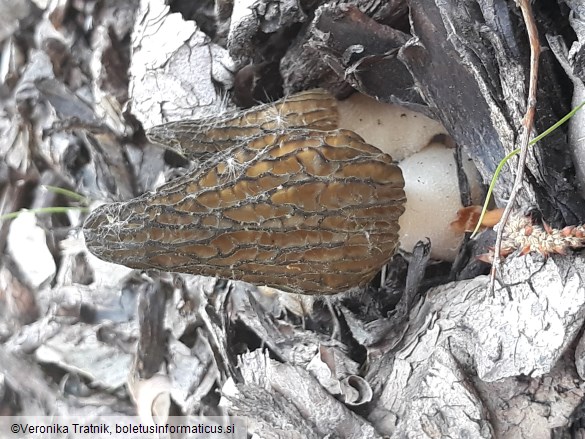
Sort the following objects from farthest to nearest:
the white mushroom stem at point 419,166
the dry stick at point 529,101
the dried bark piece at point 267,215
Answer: the white mushroom stem at point 419,166 < the dried bark piece at point 267,215 < the dry stick at point 529,101

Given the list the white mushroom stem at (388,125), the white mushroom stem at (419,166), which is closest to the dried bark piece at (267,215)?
the white mushroom stem at (419,166)

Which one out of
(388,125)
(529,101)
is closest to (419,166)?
(388,125)

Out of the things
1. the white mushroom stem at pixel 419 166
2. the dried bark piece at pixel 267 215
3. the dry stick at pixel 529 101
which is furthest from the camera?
the white mushroom stem at pixel 419 166

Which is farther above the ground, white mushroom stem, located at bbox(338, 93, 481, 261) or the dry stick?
the dry stick

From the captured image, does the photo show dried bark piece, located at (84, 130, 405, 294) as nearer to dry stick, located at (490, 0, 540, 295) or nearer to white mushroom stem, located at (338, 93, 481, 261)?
white mushroom stem, located at (338, 93, 481, 261)

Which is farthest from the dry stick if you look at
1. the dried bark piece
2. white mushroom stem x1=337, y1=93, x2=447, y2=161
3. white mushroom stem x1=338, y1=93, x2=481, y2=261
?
white mushroom stem x1=337, y1=93, x2=447, y2=161

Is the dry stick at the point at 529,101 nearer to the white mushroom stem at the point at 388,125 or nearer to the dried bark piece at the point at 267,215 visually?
the dried bark piece at the point at 267,215

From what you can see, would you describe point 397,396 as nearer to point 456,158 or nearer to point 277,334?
point 277,334

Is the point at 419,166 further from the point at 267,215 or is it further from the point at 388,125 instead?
the point at 267,215
